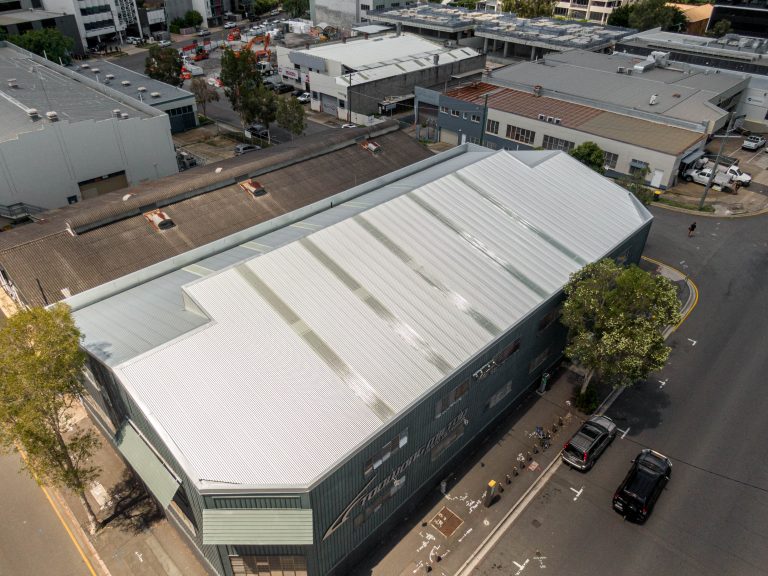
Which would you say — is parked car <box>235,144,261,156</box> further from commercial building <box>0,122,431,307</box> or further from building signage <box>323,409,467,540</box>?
building signage <box>323,409,467,540</box>

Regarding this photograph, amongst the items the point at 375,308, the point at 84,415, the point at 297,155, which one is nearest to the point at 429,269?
the point at 375,308

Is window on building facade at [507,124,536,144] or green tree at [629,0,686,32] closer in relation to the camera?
window on building facade at [507,124,536,144]

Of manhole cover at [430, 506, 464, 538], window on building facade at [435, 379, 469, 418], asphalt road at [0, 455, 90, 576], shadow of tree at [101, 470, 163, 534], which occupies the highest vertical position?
window on building facade at [435, 379, 469, 418]

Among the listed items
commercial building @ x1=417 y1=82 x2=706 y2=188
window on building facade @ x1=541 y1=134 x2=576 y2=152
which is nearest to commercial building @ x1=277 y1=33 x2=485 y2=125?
commercial building @ x1=417 y1=82 x2=706 y2=188

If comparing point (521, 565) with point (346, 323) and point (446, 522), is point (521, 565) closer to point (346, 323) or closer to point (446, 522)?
point (446, 522)

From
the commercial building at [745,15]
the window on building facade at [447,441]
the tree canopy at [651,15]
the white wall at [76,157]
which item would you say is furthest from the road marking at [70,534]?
the commercial building at [745,15]

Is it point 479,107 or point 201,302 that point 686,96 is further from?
point 201,302

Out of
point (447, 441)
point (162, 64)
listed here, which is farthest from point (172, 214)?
point (162, 64)
